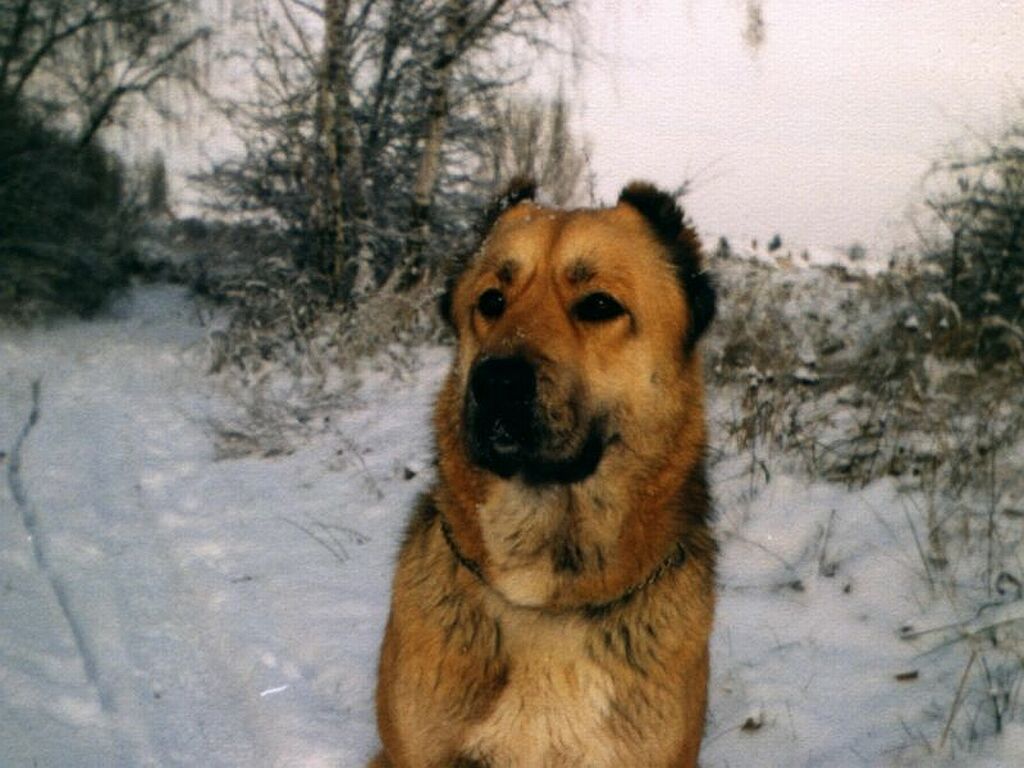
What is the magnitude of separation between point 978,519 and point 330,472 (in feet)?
13.8

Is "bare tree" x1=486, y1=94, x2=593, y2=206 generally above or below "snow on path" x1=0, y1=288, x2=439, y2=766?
above

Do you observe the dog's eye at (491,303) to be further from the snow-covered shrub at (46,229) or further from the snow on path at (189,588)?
the snow-covered shrub at (46,229)

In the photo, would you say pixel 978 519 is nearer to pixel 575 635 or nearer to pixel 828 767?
pixel 828 767

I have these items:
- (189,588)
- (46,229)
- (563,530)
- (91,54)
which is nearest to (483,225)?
(563,530)

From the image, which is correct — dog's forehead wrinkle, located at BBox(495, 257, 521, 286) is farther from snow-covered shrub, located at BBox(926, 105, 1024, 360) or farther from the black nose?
snow-covered shrub, located at BBox(926, 105, 1024, 360)

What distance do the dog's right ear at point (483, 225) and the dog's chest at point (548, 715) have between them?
1246 mm

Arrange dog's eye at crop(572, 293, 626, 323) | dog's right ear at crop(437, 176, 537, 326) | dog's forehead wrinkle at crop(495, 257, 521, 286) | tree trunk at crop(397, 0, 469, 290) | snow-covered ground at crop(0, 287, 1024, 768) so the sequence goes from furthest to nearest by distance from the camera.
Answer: tree trunk at crop(397, 0, 469, 290) → dog's right ear at crop(437, 176, 537, 326) → snow-covered ground at crop(0, 287, 1024, 768) → dog's forehead wrinkle at crop(495, 257, 521, 286) → dog's eye at crop(572, 293, 626, 323)

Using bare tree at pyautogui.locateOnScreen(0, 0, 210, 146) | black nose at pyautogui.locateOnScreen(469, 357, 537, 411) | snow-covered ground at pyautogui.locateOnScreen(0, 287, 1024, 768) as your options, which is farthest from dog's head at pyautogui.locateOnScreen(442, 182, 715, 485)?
bare tree at pyautogui.locateOnScreen(0, 0, 210, 146)

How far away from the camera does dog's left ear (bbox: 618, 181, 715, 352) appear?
259 centimetres

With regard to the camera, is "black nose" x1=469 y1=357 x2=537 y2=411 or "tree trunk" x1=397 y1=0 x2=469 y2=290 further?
"tree trunk" x1=397 y1=0 x2=469 y2=290

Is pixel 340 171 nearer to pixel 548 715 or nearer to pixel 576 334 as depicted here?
pixel 576 334

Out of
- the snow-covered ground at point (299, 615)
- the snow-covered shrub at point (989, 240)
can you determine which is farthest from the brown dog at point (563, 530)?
the snow-covered shrub at point (989, 240)

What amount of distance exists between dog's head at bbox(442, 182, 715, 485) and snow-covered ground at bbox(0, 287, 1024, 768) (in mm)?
1283

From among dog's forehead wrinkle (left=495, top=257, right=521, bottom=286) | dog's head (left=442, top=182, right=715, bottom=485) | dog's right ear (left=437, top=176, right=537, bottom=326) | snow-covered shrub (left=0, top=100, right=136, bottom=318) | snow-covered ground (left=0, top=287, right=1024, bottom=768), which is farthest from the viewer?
snow-covered shrub (left=0, top=100, right=136, bottom=318)
